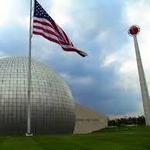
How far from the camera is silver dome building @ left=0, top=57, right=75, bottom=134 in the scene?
4572 cm

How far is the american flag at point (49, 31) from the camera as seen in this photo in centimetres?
3400

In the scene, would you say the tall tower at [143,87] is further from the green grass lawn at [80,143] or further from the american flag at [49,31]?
the green grass lawn at [80,143]

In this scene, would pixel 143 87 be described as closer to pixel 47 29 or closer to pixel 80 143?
pixel 47 29

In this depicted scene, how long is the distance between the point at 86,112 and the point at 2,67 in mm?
38487

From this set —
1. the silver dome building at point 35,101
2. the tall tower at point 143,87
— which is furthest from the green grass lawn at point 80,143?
the tall tower at point 143,87

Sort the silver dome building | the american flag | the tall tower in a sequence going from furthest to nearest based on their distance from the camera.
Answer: the tall tower → the silver dome building → the american flag

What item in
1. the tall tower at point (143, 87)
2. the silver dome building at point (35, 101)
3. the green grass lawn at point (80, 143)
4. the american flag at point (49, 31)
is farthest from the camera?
the tall tower at point (143, 87)

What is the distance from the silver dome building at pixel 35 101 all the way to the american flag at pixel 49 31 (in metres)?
13.5

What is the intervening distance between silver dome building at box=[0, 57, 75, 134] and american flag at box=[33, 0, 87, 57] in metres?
13.5

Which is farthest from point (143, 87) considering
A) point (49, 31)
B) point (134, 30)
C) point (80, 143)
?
point (80, 143)

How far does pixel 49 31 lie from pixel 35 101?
1426 cm

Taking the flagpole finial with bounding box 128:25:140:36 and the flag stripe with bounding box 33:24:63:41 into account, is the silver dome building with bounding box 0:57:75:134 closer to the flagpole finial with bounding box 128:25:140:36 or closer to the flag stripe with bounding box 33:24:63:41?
the flag stripe with bounding box 33:24:63:41

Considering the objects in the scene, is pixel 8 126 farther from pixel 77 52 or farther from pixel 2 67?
pixel 77 52

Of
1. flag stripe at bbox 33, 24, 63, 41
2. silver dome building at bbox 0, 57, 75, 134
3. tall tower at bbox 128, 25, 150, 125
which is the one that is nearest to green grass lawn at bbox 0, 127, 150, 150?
flag stripe at bbox 33, 24, 63, 41
